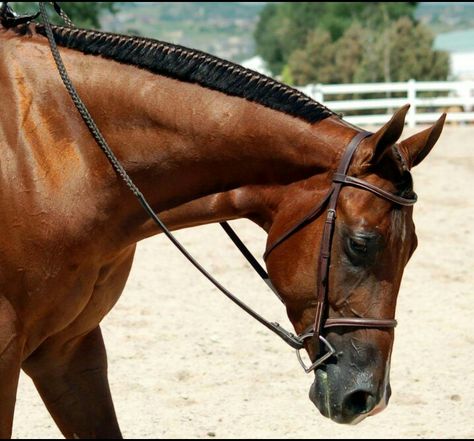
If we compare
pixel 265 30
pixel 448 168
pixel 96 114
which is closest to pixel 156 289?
pixel 96 114

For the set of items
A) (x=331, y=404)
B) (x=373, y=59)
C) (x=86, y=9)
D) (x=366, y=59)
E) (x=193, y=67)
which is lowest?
(x=366, y=59)

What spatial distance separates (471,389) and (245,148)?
121 inches

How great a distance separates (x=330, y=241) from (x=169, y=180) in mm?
611

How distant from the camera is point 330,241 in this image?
271 centimetres

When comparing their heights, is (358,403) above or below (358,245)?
below

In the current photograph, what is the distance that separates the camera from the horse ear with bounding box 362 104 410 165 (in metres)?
2.54

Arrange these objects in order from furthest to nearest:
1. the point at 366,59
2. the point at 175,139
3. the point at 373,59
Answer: the point at 366,59, the point at 373,59, the point at 175,139

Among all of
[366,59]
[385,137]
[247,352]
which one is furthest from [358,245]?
[366,59]

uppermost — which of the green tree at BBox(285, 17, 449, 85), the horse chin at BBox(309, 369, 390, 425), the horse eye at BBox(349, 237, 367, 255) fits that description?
the horse eye at BBox(349, 237, 367, 255)

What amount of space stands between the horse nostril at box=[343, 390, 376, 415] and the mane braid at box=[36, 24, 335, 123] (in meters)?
0.87

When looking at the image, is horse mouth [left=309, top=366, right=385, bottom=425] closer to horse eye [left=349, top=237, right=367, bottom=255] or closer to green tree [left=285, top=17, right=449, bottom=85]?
horse eye [left=349, top=237, right=367, bottom=255]

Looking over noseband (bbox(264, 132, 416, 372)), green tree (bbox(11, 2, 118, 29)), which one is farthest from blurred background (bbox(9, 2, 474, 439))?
green tree (bbox(11, 2, 118, 29))

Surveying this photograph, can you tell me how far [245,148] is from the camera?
289 centimetres

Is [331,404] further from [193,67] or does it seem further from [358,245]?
[193,67]
